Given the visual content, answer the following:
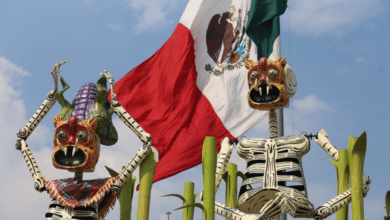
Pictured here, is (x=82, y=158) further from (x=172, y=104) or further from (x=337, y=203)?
(x=337, y=203)

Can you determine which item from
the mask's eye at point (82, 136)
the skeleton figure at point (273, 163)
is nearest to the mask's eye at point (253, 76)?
the skeleton figure at point (273, 163)

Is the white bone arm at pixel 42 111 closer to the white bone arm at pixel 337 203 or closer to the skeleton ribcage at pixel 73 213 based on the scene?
the skeleton ribcage at pixel 73 213

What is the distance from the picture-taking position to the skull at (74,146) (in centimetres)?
941

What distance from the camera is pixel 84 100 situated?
9875 millimetres

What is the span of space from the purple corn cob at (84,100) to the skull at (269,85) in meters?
2.08

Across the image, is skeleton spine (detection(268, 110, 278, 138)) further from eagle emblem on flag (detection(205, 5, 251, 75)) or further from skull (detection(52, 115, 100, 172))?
Result: eagle emblem on flag (detection(205, 5, 251, 75))

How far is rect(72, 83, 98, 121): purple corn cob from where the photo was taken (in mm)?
9750

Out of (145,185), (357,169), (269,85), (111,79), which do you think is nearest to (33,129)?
(111,79)

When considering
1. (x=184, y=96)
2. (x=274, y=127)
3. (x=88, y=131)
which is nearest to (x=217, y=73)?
(x=184, y=96)

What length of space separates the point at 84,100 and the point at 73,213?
153cm

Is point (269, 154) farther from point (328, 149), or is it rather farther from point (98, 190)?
point (98, 190)

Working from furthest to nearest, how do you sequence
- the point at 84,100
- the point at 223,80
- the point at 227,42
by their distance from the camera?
1. the point at 227,42
2. the point at 223,80
3. the point at 84,100

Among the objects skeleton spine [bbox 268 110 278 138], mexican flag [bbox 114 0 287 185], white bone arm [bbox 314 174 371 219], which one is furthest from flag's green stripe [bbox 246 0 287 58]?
white bone arm [bbox 314 174 371 219]

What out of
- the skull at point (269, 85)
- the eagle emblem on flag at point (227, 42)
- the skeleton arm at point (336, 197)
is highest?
the eagle emblem on flag at point (227, 42)
